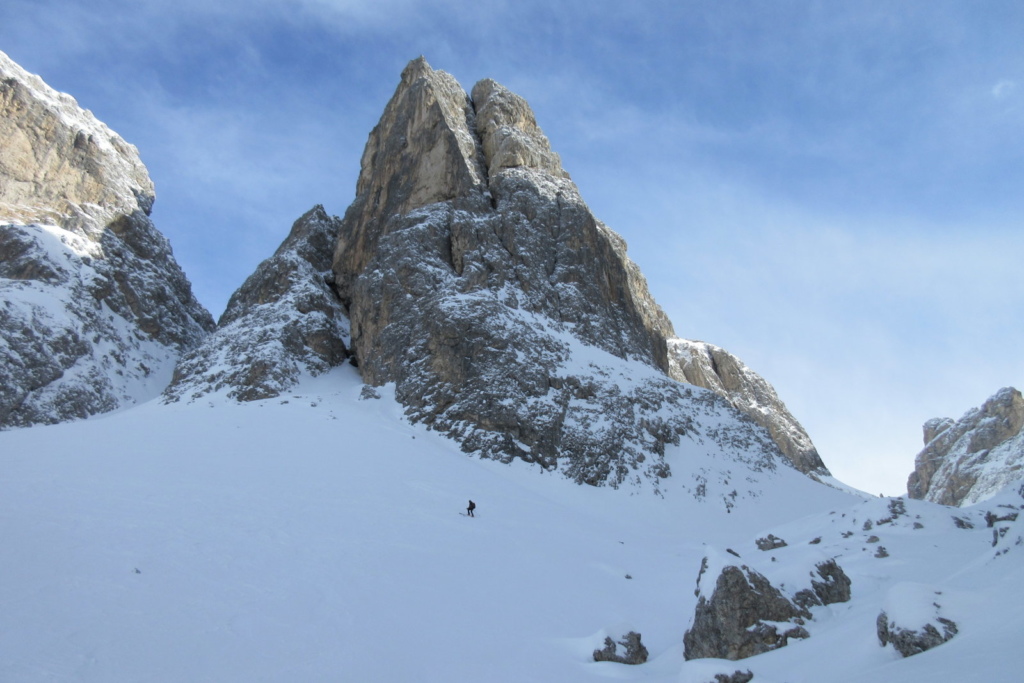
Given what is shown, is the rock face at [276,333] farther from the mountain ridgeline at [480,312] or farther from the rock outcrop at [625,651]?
the rock outcrop at [625,651]

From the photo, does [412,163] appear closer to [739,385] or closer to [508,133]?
[508,133]

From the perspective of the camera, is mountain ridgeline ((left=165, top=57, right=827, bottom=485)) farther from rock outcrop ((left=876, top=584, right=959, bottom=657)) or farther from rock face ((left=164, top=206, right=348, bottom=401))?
rock outcrop ((left=876, top=584, right=959, bottom=657))

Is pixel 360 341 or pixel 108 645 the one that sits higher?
pixel 360 341

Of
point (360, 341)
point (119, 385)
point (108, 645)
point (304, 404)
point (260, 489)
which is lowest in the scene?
point (108, 645)

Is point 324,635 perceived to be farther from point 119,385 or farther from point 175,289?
point 175,289

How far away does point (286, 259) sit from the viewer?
4497 cm

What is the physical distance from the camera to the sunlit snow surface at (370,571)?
698 centimetres

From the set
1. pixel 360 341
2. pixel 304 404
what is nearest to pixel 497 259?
pixel 360 341

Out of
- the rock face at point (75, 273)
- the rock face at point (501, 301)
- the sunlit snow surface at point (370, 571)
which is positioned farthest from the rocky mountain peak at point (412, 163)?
the sunlit snow surface at point (370, 571)

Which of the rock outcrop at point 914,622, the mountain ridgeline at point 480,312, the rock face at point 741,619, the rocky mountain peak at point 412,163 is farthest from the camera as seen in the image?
the rocky mountain peak at point 412,163

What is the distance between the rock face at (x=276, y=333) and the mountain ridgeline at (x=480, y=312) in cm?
15

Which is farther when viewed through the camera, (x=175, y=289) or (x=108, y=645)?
(x=175, y=289)

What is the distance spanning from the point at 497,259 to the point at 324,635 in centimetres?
3107

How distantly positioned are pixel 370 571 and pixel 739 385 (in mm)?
57627
